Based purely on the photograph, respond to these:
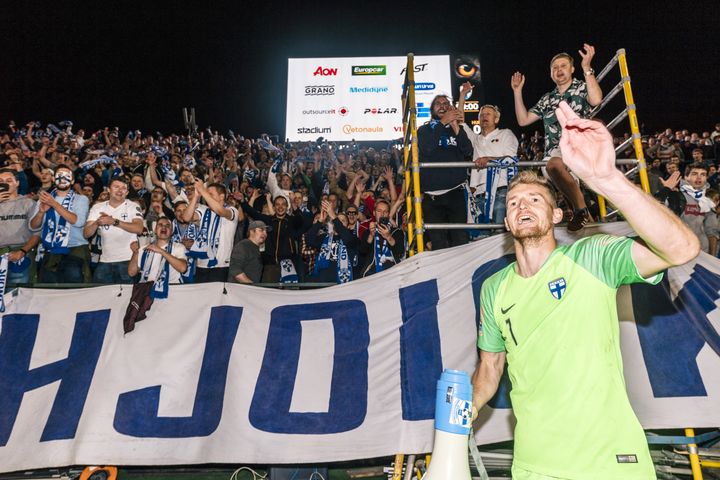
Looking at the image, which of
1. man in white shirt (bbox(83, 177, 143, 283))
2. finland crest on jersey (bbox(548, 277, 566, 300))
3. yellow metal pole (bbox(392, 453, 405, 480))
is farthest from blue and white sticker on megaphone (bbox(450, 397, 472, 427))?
man in white shirt (bbox(83, 177, 143, 283))

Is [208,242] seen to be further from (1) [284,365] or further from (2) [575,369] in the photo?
(2) [575,369]

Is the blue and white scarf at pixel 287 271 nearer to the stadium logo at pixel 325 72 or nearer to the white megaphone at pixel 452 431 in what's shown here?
the white megaphone at pixel 452 431

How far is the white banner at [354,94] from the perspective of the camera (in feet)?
75.4

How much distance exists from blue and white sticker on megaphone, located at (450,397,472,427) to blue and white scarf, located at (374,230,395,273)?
610 centimetres

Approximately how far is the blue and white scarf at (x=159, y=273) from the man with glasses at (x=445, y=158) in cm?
324

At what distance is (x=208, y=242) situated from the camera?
7.70 m

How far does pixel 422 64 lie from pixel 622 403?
23.6 meters

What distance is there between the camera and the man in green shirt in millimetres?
1983

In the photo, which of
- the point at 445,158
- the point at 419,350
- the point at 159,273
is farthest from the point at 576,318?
the point at 159,273

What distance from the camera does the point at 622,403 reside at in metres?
2.31

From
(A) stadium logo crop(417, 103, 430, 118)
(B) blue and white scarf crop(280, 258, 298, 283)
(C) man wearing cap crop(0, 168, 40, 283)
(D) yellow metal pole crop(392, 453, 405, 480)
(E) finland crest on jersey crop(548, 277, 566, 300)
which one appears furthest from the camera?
(A) stadium logo crop(417, 103, 430, 118)

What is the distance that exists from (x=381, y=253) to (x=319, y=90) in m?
17.6

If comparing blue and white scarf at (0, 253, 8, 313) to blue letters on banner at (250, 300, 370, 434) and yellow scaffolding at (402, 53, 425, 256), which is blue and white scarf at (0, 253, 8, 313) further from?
yellow scaffolding at (402, 53, 425, 256)

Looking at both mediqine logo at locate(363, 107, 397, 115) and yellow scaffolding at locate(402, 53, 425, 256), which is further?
mediqine logo at locate(363, 107, 397, 115)
